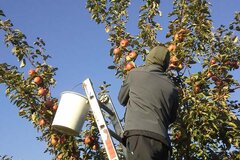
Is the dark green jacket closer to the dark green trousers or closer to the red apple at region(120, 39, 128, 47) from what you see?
the dark green trousers

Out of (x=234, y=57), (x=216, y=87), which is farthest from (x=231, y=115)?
(x=234, y=57)

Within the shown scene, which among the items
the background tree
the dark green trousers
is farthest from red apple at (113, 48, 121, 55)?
the dark green trousers

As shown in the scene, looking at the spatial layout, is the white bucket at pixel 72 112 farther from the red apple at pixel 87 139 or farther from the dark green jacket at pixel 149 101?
the red apple at pixel 87 139

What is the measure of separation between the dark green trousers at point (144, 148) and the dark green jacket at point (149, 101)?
0.04 m

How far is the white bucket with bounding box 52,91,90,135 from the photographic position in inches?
156

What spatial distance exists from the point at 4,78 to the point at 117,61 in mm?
1503

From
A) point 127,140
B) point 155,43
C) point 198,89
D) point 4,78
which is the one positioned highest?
point 155,43

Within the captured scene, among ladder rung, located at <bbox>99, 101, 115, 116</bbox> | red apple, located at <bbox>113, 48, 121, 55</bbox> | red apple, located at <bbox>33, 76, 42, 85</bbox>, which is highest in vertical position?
red apple, located at <bbox>113, 48, 121, 55</bbox>

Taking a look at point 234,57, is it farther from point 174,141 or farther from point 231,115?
point 174,141

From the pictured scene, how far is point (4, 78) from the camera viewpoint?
538 cm

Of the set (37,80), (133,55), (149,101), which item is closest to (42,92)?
(37,80)

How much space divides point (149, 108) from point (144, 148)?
0.35 m

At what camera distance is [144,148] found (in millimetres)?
3268

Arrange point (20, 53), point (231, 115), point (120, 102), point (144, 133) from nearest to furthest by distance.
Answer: point (144, 133), point (120, 102), point (231, 115), point (20, 53)
